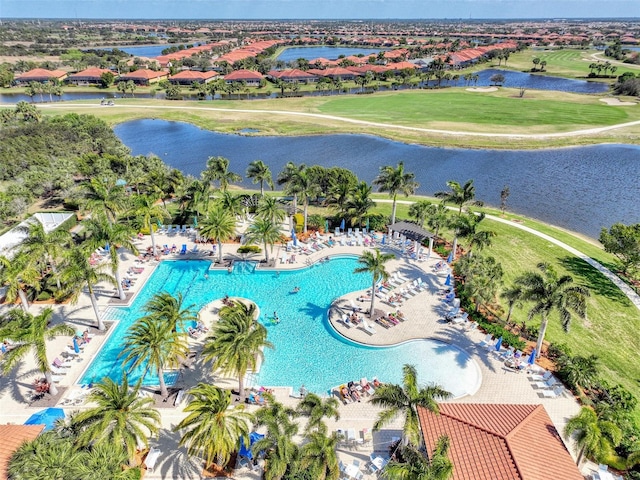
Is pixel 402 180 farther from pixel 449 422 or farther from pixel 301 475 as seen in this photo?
pixel 301 475

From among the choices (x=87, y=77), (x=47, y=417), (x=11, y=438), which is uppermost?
(x=11, y=438)

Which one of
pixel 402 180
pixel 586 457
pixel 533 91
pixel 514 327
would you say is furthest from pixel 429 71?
pixel 586 457

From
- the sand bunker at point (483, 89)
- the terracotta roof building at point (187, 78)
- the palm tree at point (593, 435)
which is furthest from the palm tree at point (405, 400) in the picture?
the terracotta roof building at point (187, 78)

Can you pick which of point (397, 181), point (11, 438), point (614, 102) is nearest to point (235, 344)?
point (11, 438)

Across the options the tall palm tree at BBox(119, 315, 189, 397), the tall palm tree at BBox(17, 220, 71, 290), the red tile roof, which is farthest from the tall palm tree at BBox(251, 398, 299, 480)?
the tall palm tree at BBox(17, 220, 71, 290)

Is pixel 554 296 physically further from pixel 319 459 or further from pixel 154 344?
pixel 154 344

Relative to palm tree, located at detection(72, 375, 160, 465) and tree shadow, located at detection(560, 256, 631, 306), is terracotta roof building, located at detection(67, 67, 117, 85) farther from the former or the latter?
tree shadow, located at detection(560, 256, 631, 306)

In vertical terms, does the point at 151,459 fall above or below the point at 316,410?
below
